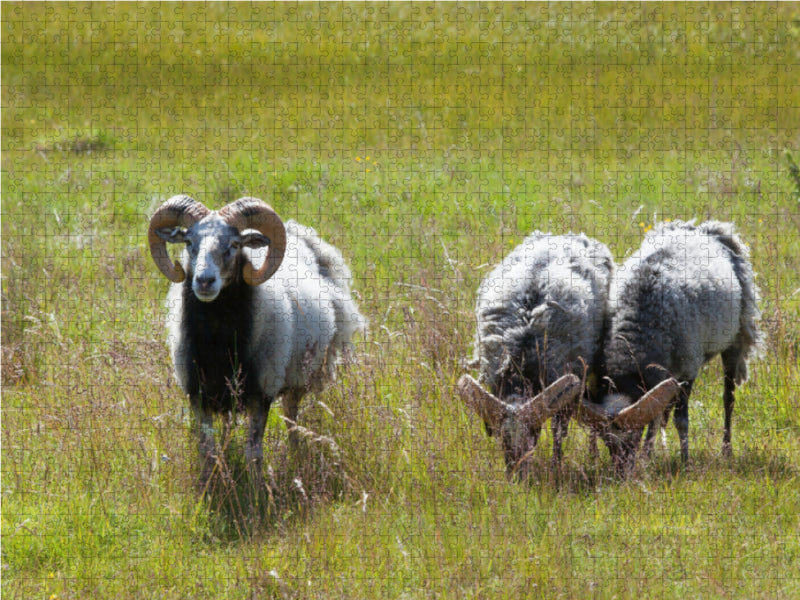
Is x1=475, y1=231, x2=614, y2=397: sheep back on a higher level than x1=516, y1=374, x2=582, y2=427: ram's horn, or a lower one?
higher

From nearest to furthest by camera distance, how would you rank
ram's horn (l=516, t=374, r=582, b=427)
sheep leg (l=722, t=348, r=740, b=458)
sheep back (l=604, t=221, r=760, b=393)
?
ram's horn (l=516, t=374, r=582, b=427)
sheep back (l=604, t=221, r=760, b=393)
sheep leg (l=722, t=348, r=740, b=458)

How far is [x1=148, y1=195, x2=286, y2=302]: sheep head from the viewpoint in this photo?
23.9ft

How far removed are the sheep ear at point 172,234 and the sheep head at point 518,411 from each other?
267cm

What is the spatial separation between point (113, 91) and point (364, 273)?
3.71 metres

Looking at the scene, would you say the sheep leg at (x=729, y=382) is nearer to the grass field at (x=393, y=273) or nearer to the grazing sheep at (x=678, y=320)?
the grazing sheep at (x=678, y=320)

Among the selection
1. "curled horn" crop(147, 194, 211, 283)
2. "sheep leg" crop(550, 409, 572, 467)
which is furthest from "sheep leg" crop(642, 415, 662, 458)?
"curled horn" crop(147, 194, 211, 283)

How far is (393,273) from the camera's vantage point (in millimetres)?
11336

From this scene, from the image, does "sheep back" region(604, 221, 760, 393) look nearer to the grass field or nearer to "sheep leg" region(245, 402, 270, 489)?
the grass field

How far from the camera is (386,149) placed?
11.4m

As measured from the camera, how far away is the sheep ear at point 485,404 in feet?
23.8

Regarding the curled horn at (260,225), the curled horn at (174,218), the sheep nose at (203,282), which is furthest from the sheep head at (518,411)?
the curled horn at (174,218)

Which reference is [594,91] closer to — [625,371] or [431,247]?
[431,247]

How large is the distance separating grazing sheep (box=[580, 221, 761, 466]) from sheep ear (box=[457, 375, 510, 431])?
0.81 m

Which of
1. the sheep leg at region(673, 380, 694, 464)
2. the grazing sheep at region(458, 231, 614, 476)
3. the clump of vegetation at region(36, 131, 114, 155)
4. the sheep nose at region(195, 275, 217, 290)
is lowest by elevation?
the sheep leg at region(673, 380, 694, 464)
